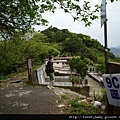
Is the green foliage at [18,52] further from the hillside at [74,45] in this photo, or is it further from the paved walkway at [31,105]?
the hillside at [74,45]

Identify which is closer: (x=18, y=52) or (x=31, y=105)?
(x=31, y=105)

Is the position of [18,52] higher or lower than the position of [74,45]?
lower

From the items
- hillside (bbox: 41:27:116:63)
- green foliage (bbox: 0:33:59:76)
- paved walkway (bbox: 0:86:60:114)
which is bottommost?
paved walkway (bbox: 0:86:60:114)

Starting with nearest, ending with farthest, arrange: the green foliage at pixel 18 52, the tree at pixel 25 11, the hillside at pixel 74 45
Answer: the tree at pixel 25 11
the green foliage at pixel 18 52
the hillside at pixel 74 45

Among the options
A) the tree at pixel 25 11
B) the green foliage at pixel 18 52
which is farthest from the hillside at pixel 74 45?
the tree at pixel 25 11

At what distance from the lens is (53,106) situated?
5824mm

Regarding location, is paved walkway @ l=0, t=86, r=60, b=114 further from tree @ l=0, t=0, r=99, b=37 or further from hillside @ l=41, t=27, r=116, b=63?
hillside @ l=41, t=27, r=116, b=63

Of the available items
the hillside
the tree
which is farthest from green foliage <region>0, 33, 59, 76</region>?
the hillside

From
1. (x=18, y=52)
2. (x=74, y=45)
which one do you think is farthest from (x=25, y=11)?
(x=74, y=45)

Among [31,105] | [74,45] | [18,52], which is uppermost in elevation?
[74,45]

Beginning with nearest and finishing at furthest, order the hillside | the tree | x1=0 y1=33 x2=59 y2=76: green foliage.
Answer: the tree < x1=0 y1=33 x2=59 y2=76: green foliage < the hillside

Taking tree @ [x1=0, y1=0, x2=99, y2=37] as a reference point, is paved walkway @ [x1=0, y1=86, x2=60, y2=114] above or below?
below

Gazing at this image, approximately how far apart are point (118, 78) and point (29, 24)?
5714 millimetres

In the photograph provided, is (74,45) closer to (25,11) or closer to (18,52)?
(18,52)
